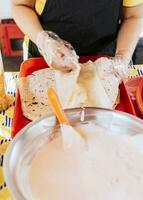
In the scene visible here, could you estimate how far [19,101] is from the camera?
33.4 inches

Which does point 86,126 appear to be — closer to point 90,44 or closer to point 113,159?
point 113,159

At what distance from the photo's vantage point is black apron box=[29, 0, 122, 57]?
99 centimetres

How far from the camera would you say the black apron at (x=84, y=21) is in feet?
3.24

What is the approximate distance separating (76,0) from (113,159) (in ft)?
1.87

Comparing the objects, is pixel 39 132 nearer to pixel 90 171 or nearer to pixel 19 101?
pixel 90 171

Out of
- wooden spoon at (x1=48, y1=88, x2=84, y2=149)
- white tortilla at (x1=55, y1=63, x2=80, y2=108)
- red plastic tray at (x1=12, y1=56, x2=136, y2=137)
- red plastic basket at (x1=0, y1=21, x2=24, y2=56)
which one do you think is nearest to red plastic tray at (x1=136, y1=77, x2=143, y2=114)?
red plastic tray at (x1=12, y1=56, x2=136, y2=137)

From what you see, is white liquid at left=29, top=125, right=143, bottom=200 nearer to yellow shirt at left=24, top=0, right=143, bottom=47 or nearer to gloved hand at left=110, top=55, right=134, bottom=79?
gloved hand at left=110, top=55, right=134, bottom=79

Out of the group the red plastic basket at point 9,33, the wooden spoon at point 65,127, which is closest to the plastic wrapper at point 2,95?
the wooden spoon at point 65,127

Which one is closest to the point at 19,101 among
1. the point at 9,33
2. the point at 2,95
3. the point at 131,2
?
the point at 2,95

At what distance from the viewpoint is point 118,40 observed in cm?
104

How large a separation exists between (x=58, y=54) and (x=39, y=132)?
0.28 metres

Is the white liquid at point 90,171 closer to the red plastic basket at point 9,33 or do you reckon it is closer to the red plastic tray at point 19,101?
the red plastic tray at point 19,101

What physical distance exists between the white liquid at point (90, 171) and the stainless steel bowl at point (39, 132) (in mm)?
16

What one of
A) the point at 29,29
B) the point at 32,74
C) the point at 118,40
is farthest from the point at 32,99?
the point at 118,40
